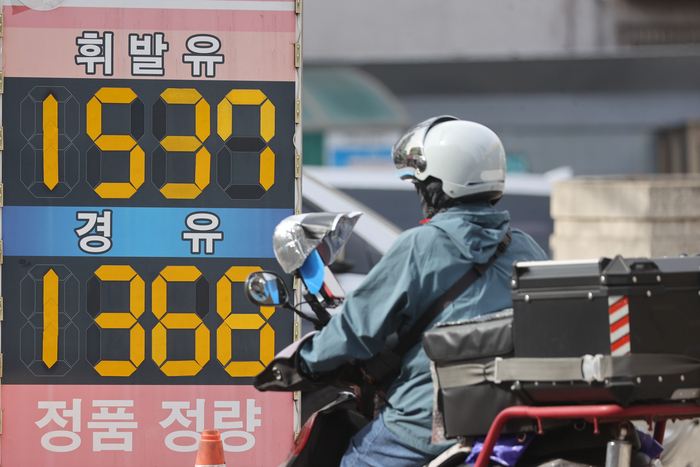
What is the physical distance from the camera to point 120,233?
3.71 m

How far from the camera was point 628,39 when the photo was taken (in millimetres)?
15141

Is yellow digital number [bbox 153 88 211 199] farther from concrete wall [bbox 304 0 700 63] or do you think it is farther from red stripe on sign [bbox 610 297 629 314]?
concrete wall [bbox 304 0 700 63]

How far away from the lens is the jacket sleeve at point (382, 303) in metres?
2.21

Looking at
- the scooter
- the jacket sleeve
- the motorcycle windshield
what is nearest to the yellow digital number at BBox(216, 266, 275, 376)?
the scooter

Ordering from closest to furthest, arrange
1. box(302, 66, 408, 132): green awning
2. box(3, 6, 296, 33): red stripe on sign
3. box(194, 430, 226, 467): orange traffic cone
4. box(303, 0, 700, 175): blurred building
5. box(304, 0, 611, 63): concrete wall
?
box(194, 430, 226, 467): orange traffic cone < box(3, 6, 296, 33): red stripe on sign < box(304, 0, 611, 63): concrete wall < box(303, 0, 700, 175): blurred building < box(302, 66, 408, 132): green awning

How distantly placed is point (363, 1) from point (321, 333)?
13.7 m

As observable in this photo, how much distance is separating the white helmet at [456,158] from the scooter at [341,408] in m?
0.27

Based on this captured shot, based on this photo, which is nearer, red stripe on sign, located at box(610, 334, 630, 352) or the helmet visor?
red stripe on sign, located at box(610, 334, 630, 352)

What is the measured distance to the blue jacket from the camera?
2.23 metres

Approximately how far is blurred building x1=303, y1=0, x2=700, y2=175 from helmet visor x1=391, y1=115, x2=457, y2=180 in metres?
12.8

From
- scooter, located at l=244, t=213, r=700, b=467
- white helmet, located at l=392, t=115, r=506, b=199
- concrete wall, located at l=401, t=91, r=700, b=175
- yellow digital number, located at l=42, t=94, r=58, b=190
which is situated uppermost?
concrete wall, located at l=401, t=91, r=700, b=175

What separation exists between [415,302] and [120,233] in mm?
1938

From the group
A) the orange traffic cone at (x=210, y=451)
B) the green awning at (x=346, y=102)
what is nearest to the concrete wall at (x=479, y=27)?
the green awning at (x=346, y=102)

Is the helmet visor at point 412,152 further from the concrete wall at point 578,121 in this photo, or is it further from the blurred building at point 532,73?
the concrete wall at point 578,121
